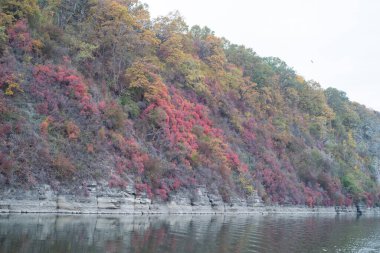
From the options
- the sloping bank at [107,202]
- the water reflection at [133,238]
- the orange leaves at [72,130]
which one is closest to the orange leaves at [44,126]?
the orange leaves at [72,130]

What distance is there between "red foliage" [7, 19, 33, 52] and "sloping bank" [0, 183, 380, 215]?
44.1 ft

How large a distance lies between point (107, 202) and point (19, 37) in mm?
15689

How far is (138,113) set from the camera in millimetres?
44656

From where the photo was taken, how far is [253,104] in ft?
242

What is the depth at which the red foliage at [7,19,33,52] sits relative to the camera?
36094mm

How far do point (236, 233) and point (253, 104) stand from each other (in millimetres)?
47801

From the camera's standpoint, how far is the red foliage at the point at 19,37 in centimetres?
3609

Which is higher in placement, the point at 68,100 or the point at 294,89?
the point at 294,89

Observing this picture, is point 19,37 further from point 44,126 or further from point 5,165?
point 5,165

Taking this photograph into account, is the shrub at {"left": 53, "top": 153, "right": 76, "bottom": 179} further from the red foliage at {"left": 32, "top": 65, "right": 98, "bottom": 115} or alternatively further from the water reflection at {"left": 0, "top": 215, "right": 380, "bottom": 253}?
the red foliage at {"left": 32, "top": 65, "right": 98, "bottom": 115}

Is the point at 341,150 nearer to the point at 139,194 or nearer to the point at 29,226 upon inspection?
the point at 139,194

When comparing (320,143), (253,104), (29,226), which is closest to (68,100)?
(29,226)

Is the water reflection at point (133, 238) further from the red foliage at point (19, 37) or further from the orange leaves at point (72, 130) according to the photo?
the red foliage at point (19, 37)

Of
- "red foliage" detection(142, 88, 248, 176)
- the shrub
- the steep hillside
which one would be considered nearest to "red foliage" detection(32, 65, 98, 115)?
the steep hillside
